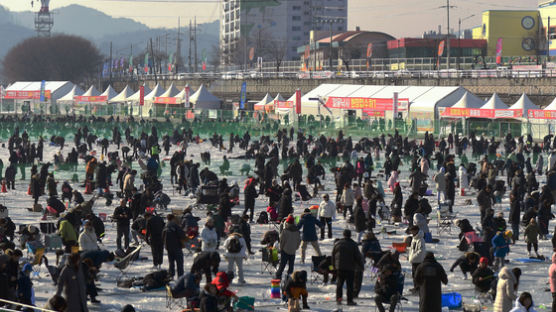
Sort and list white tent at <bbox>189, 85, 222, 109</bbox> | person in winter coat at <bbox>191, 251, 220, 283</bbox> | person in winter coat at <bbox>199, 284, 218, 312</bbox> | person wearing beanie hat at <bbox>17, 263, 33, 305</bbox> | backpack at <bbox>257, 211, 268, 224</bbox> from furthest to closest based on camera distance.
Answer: white tent at <bbox>189, 85, 222, 109</bbox>, backpack at <bbox>257, 211, 268, 224</bbox>, person in winter coat at <bbox>191, 251, 220, 283</bbox>, person wearing beanie hat at <bbox>17, 263, 33, 305</bbox>, person in winter coat at <bbox>199, 284, 218, 312</bbox>

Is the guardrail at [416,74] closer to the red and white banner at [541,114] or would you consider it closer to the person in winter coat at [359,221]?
the red and white banner at [541,114]

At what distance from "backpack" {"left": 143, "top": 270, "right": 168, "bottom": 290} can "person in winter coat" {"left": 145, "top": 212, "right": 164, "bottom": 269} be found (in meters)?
1.12

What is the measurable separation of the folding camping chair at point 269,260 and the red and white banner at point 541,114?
29018 millimetres

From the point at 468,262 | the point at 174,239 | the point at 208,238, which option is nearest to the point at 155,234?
the point at 174,239

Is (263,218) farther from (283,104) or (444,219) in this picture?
(283,104)

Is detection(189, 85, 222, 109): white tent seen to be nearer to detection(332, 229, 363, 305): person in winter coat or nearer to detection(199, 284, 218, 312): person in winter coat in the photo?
detection(332, 229, 363, 305): person in winter coat

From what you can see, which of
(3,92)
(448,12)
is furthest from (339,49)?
(3,92)

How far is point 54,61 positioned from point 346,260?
519 ft

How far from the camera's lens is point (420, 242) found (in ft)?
45.3

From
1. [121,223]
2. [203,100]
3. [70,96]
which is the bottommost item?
[121,223]

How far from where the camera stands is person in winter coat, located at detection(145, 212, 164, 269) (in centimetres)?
1509

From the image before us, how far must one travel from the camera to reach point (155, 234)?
15258 millimetres

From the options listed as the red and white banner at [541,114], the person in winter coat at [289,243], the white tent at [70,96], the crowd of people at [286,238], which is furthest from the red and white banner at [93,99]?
the person in winter coat at [289,243]

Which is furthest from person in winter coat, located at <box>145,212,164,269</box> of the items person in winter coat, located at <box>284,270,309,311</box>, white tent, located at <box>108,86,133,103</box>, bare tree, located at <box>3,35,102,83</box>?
bare tree, located at <box>3,35,102,83</box>
